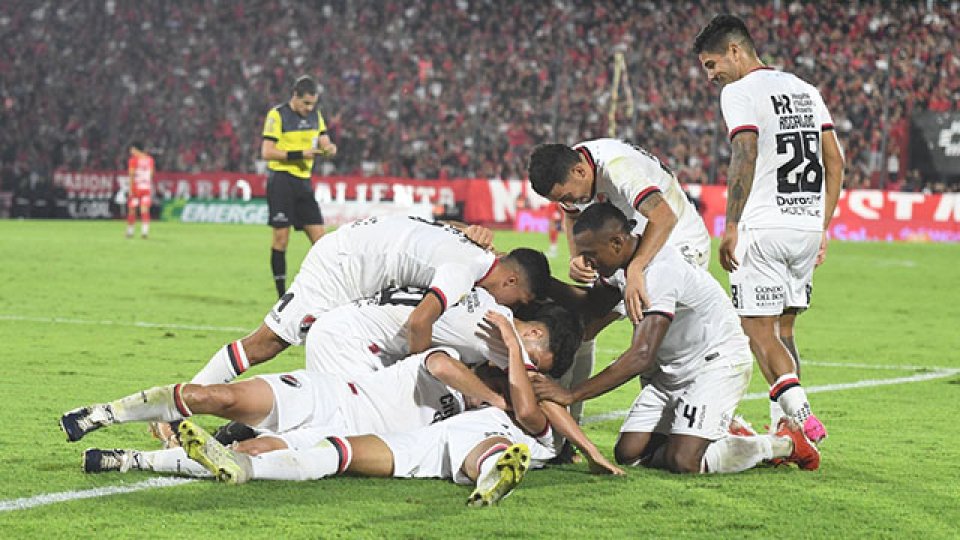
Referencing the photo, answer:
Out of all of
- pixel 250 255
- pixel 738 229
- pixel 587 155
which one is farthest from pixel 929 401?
pixel 250 255

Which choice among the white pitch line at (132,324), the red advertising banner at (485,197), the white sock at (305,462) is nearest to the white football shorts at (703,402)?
the white sock at (305,462)

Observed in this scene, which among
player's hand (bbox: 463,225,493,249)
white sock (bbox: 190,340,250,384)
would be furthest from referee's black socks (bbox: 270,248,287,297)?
player's hand (bbox: 463,225,493,249)

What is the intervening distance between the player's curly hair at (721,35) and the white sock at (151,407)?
3.10 meters

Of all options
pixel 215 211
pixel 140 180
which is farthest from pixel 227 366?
pixel 215 211

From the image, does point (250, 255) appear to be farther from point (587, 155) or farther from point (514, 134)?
point (587, 155)

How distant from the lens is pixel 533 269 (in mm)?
6375

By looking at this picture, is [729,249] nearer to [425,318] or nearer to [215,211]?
[425,318]

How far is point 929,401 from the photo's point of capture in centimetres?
867

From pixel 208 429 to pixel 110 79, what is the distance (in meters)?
33.8

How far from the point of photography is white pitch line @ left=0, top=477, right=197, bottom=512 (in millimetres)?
4902

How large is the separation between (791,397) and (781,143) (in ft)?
4.21

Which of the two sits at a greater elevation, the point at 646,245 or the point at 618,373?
the point at 646,245

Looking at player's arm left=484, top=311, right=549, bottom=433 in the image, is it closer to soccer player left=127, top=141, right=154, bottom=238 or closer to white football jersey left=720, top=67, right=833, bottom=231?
white football jersey left=720, top=67, right=833, bottom=231

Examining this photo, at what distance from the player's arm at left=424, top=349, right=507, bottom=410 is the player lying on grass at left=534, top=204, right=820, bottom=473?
190mm
